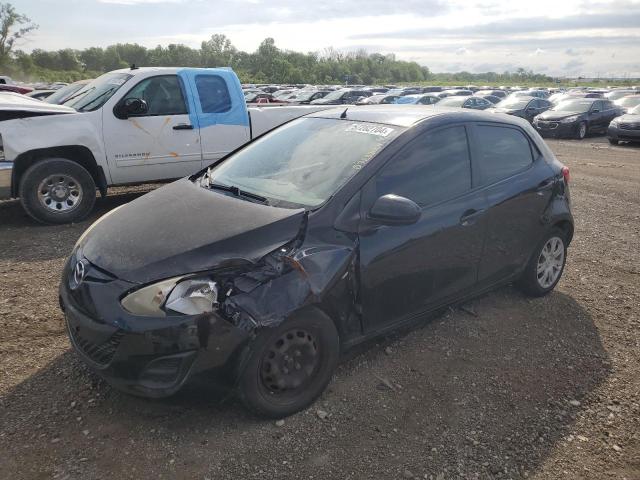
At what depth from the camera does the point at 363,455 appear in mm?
2752

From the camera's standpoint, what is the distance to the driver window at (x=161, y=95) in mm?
6926

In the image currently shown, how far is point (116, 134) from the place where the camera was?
6.72 meters

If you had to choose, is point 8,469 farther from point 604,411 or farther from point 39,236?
point 39,236

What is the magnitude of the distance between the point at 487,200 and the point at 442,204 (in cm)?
46

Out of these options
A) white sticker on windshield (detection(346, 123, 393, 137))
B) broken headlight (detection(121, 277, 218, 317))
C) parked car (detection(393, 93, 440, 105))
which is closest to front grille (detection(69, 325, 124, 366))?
broken headlight (detection(121, 277, 218, 317))

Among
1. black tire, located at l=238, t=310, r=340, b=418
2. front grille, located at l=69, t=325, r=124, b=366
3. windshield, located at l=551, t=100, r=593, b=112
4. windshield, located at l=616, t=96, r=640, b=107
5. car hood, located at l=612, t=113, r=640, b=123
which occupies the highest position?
front grille, located at l=69, t=325, r=124, b=366

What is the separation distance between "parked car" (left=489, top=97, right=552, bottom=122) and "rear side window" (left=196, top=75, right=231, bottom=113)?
16254mm

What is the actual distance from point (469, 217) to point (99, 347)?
8.13 feet

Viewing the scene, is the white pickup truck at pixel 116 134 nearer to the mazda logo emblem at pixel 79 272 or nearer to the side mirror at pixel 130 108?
the side mirror at pixel 130 108

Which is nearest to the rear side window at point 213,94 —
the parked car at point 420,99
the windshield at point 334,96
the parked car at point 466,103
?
the parked car at point 466,103

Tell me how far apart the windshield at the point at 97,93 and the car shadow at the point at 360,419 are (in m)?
4.33

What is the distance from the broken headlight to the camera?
8.58ft

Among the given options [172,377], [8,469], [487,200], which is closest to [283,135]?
[487,200]

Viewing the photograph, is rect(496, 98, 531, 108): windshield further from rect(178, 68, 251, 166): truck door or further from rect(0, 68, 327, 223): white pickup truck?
rect(178, 68, 251, 166): truck door
